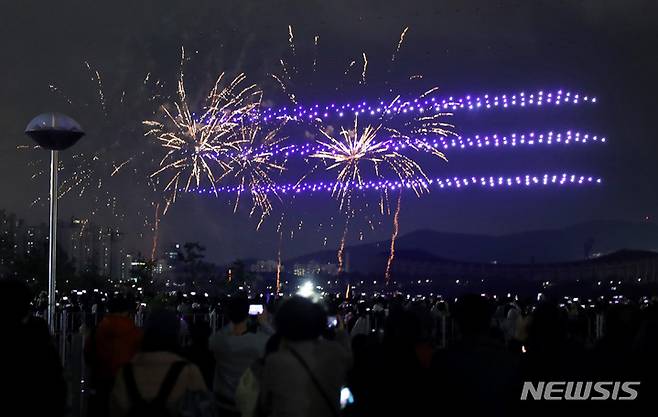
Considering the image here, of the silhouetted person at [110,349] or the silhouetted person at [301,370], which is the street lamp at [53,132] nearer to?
the silhouetted person at [110,349]

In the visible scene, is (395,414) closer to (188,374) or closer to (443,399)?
(443,399)

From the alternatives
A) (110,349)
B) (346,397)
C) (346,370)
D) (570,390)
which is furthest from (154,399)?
(570,390)

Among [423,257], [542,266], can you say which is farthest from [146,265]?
[423,257]

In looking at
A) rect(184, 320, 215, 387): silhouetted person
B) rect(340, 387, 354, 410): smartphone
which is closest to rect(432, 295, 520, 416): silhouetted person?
rect(340, 387, 354, 410): smartphone

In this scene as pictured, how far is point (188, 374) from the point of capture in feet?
17.7

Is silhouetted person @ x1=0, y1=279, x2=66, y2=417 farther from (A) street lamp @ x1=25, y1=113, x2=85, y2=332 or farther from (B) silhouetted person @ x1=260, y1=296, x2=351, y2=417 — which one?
(A) street lamp @ x1=25, y1=113, x2=85, y2=332

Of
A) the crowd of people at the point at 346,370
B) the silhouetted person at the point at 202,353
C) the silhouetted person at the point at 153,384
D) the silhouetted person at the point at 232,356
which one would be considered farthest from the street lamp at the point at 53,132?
the silhouetted person at the point at 153,384

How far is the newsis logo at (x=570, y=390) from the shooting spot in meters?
5.40

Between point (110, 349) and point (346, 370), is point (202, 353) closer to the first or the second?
point (110, 349)

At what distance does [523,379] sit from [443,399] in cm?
45

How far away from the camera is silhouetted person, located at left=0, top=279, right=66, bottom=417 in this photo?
5.42 m

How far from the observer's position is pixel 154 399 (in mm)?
5309

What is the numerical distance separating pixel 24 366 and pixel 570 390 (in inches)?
119

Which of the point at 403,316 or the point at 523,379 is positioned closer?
the point at 523,379
